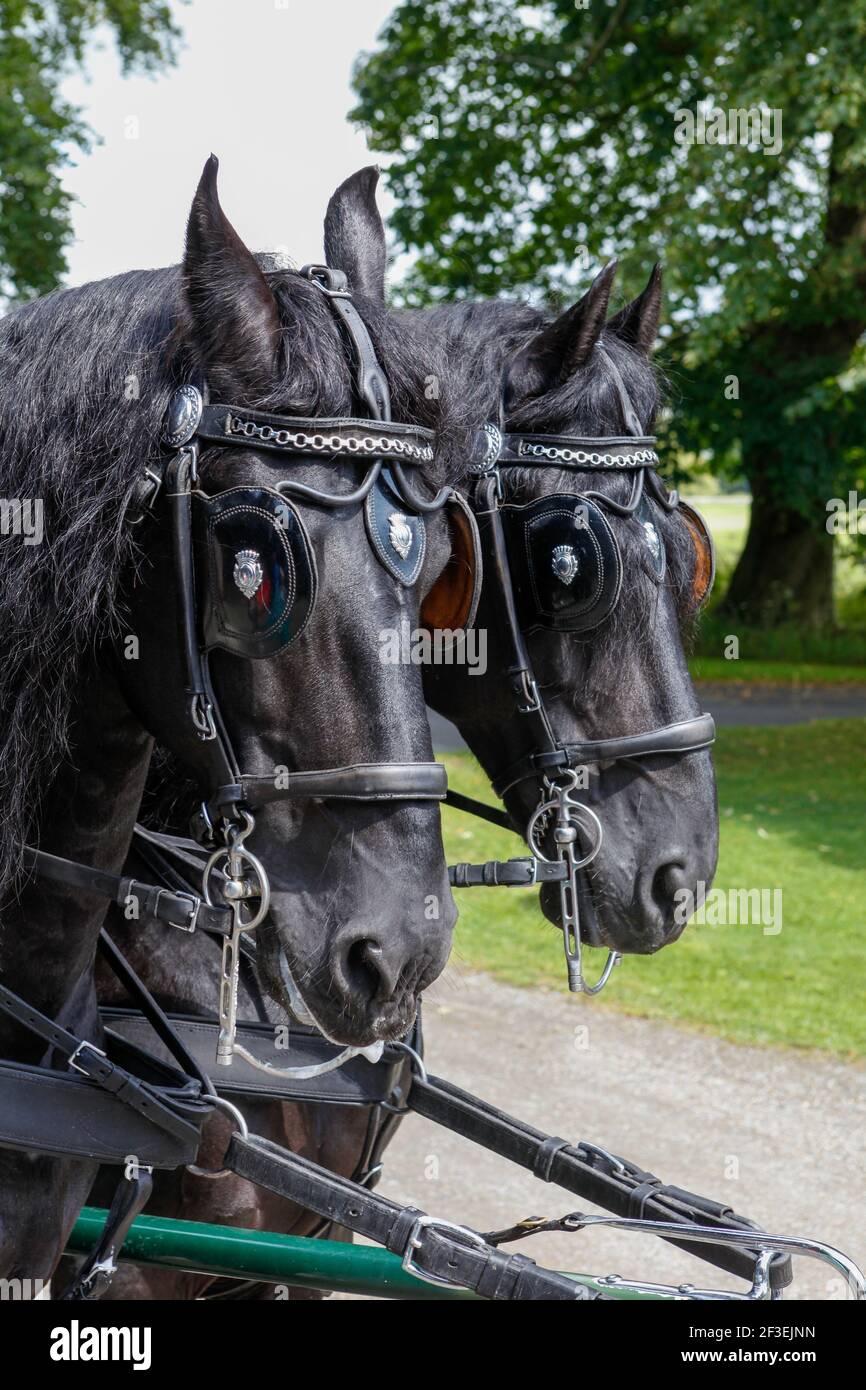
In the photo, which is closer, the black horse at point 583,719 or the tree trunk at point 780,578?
the black horse at point 583,719

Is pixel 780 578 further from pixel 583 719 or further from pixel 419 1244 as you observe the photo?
pixel 419 1244

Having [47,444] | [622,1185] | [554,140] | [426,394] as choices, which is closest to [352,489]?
[426,394]

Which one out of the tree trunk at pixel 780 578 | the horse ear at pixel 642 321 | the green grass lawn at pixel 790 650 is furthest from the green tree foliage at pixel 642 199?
the horse ear at pixel 642 321

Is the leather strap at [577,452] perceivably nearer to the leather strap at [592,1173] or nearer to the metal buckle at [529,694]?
the metal buckle at [529,694]

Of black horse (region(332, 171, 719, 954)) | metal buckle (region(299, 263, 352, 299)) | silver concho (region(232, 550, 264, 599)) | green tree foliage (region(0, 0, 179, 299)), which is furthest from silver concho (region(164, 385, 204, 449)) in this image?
green tree foliage (region(0, 0, 179, 299))

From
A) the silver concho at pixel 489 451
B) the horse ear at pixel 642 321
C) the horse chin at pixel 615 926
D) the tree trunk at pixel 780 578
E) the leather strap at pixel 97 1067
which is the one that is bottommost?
the leather strap at pixel 97 1067

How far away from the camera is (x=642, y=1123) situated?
4.86 m

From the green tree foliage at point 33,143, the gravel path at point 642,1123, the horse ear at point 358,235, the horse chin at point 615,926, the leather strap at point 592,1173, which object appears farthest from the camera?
the green tree foliage at point 33,143

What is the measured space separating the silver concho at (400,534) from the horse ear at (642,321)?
1.28 m

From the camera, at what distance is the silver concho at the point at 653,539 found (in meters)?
2.47

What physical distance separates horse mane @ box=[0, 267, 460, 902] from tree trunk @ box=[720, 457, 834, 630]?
1569 cm

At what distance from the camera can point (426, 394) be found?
Result: 71.5 inches

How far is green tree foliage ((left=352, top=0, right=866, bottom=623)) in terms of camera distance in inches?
448
